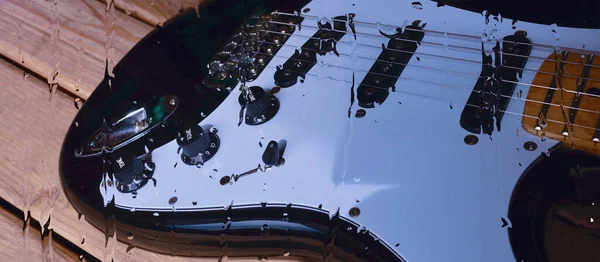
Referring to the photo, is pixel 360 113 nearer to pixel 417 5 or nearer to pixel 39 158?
pixel 417 5

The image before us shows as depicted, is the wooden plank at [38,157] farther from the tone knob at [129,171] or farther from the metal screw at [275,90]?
the metal screw at [275,90]

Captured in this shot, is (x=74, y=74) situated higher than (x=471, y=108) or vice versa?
(x=74, y=74)

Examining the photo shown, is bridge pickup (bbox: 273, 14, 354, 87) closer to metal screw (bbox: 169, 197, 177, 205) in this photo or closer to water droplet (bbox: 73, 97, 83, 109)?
metal screw (bbox: 169, 197, 177, 205)

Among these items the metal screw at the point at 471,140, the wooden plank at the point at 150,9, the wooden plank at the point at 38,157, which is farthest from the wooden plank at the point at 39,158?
the metal screw at the point at 471,140

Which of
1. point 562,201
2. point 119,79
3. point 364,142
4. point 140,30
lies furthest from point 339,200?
point 140,30

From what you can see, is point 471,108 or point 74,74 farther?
point 74,74

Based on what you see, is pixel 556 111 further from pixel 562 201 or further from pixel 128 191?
pixel 128 191

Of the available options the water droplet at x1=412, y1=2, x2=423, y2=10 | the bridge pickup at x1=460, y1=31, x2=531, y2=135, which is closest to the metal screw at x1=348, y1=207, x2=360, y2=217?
the bridge pickup at x1=460, y1=31, x2=531, y2=135
